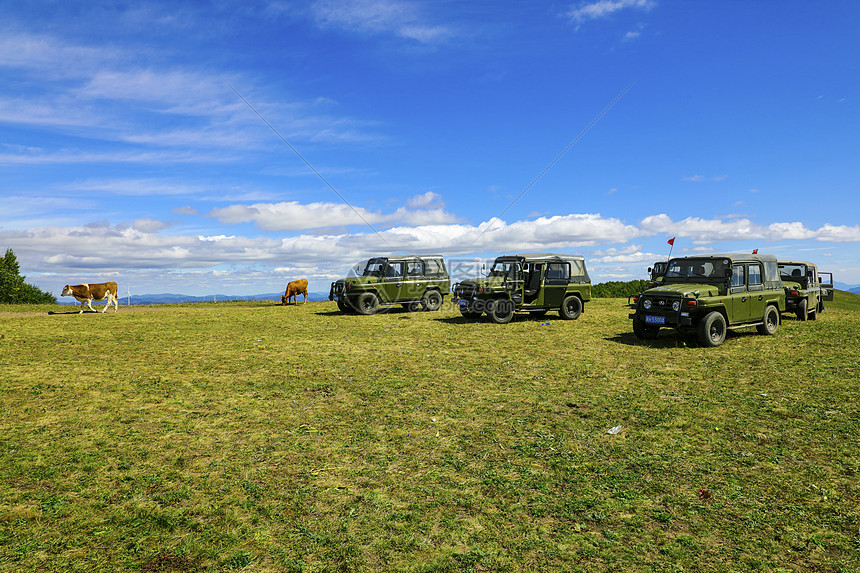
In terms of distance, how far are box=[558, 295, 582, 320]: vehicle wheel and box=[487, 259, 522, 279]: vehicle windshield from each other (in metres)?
2.04

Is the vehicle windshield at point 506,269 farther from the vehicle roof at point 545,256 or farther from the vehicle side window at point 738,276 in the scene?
the vehicle side window at point 738,276

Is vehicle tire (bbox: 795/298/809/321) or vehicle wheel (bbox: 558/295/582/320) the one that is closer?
vehicle tire (bbox: 795/298/809/321)

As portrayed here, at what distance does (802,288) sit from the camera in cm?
1638

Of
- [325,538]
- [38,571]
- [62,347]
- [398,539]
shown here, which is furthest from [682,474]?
[62,347]

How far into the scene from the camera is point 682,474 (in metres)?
4.36

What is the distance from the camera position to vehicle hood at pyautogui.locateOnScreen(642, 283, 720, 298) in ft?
35.6

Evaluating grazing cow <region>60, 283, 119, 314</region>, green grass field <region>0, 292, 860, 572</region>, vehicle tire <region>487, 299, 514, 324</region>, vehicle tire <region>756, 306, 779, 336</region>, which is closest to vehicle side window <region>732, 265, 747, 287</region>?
vehicle tire <region>756, 306, 779, 336</region>

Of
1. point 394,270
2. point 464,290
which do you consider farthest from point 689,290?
point 394,270

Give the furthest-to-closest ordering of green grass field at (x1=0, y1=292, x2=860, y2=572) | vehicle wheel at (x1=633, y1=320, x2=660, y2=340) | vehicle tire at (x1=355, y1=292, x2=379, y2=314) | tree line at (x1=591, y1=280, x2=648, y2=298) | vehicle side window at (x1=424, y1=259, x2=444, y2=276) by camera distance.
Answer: tree line at (x1=591, y1=280, x2=648, y2=298)
vehicle side window at (x1=424, y1=259, x2=444, y2=276)
vehicle tire at (x1=355, y1=292, x2=379, y2=314)
vehicle wheel at (x1=633, y1=320, x2=660, y2=340)
green grass field at (x1=0, y1=292, x2=860, y2=572)

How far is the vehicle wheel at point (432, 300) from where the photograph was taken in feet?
65.0

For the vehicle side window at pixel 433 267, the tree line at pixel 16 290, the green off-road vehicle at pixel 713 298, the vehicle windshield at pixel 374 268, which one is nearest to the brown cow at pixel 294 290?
the vehicle windshield at pixel 374 268

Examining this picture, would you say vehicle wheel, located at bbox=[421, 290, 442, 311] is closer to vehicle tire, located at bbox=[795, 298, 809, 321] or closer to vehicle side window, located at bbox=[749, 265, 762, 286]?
vehicle side window, located at bbox=[749, 265, 762, 286]

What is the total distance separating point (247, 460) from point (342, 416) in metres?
1.53

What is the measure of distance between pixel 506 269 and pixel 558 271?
1.76 metres
